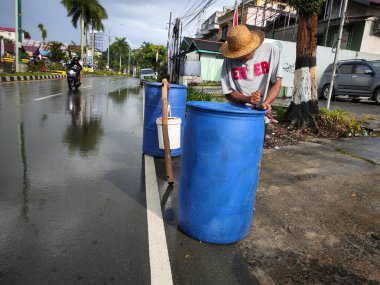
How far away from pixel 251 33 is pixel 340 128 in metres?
5.57

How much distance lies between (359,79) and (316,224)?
39.7 feet

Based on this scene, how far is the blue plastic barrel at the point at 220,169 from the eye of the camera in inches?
106

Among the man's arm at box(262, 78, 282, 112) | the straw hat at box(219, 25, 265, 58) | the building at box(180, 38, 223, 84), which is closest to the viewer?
the straw hat at box(219, 25, 265, 58)

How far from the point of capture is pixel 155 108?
18.0ft

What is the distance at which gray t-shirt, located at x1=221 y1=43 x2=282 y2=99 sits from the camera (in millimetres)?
3324

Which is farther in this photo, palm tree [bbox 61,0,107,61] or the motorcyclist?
palm tree [bbox 61,0,107,61]

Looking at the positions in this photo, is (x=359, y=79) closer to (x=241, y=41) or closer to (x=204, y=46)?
(x=241, y=41)

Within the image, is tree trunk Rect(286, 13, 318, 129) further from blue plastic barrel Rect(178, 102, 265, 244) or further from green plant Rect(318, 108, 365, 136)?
blue plastic barrel Rect(178, 102, 265, 244)

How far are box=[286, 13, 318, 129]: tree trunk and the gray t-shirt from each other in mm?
4682

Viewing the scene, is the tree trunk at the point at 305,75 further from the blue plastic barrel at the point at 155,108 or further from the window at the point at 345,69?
the window at the point at 345,69

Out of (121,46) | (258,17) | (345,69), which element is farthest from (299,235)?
(121,46)

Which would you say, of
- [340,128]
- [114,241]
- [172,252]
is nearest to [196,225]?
[172,252]

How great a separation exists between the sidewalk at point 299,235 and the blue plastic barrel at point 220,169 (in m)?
0.18

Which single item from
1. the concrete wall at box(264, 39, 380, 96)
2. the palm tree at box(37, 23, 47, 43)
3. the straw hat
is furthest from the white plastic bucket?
the palm tree at box(37, 23, 47, 43)
